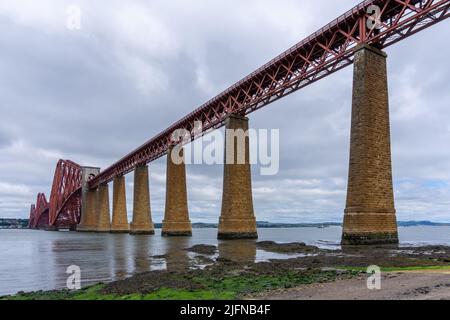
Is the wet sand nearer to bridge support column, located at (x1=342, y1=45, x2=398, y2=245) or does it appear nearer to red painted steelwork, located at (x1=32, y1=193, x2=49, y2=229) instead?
bridge support column, located at (x1=342, y1=45, x2=398, y2=245)

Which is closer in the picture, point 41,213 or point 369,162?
point 369,162

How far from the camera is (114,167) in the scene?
91125 mm

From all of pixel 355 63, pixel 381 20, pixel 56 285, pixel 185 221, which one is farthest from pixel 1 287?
pixel 185 221

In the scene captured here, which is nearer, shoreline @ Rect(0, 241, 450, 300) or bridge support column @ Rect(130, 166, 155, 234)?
shoreline @ Rect(0, 241, 450, 300)

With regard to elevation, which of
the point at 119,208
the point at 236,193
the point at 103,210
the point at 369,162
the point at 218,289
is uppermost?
the point at 369,162

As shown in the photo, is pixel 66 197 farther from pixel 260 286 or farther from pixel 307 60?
pixel 260 286

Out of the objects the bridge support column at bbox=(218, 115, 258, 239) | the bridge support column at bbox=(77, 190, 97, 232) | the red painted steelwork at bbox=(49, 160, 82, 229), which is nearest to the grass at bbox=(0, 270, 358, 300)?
the bridge support column at bbox=(218, 115, 258, 239)

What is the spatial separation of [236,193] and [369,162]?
19.0 m

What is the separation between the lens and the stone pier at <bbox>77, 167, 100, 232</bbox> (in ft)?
369

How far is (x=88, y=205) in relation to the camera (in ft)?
373

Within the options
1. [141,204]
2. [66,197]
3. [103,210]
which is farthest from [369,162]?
[66,197]

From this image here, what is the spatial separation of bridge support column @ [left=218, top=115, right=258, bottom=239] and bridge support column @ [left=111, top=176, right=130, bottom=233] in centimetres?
4948

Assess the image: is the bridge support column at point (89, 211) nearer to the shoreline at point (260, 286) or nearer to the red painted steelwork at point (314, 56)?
the red painted steelwork at point (314, 56)
